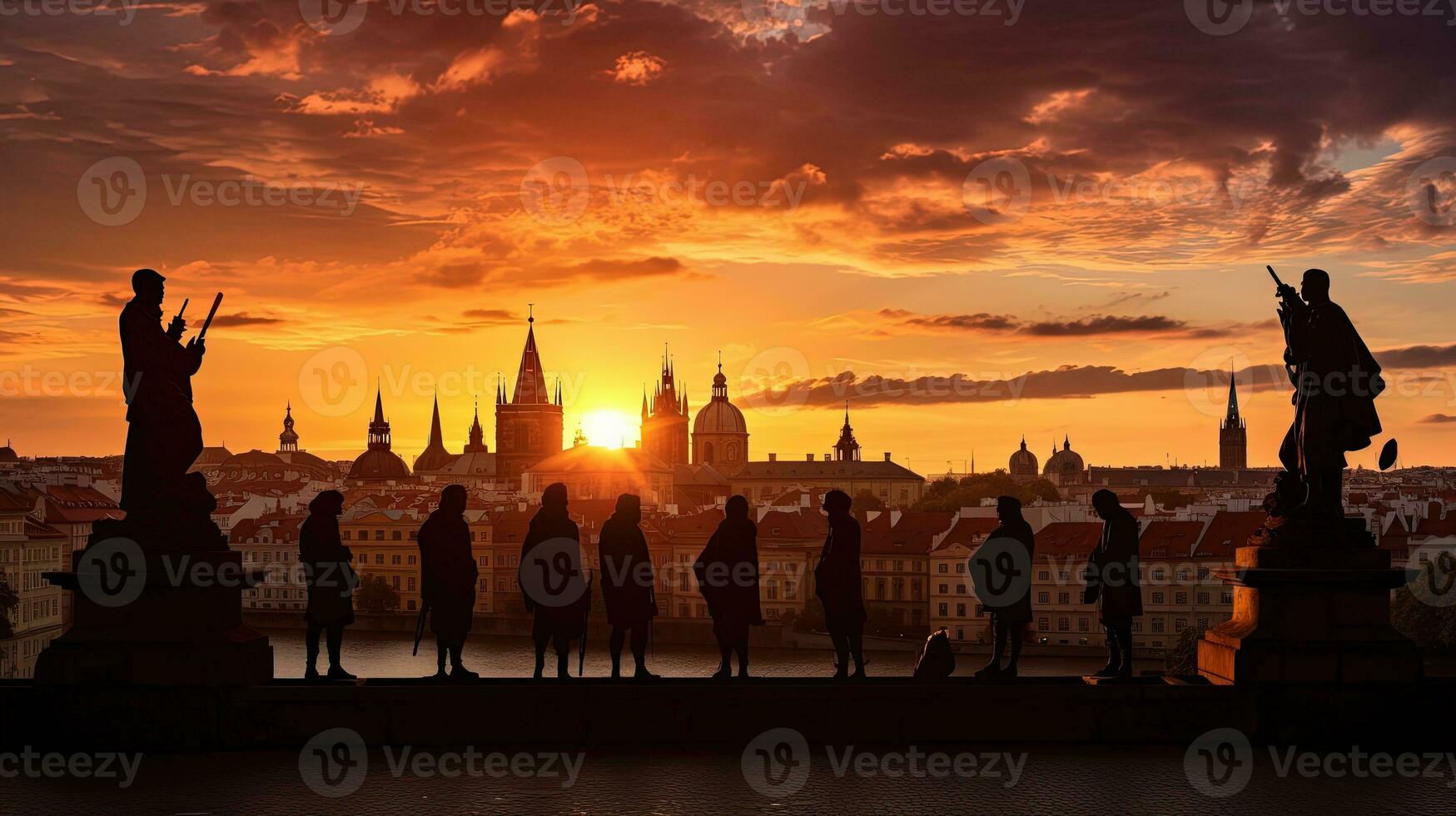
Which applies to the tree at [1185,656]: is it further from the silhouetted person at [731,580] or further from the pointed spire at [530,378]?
the pointed spire at [530,378]

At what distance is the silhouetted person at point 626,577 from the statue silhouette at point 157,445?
2.86m

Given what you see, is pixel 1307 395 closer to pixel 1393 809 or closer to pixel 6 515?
pixel 1393 809

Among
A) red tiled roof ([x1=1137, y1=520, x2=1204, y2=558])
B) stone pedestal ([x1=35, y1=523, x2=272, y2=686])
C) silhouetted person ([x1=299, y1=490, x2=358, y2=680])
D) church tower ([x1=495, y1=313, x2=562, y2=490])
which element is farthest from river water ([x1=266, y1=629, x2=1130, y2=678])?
church tower ([x1=495, y1=313, x2=562, y2=490])

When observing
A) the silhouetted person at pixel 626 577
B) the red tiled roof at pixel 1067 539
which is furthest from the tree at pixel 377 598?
the silhouetted person at pixel 626 577

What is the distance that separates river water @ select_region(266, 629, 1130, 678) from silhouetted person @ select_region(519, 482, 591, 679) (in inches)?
1390

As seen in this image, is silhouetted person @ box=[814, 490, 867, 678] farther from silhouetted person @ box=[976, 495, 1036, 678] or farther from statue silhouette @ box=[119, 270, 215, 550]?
statue silhouette @ box=[119, 270, 215, 550]

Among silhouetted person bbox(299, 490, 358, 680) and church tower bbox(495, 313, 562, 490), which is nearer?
silhouetted person bbox(299, 490, 358, 680)

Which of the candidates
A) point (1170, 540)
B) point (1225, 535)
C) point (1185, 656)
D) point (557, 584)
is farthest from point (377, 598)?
point (557, 584)

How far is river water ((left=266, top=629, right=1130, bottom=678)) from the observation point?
5216cm

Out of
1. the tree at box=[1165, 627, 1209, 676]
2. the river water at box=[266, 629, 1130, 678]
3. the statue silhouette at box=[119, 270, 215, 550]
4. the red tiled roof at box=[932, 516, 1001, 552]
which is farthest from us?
the red tiled roof at box=[932, 516, 1001, 552]

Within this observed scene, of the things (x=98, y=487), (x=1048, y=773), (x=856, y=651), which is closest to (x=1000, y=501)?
(x=856, y=651)

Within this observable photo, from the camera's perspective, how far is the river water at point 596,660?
52.2m

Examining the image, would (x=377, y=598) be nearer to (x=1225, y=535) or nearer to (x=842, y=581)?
(x=1225, y=535)

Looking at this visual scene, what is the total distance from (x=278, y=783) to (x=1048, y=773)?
187 inches
